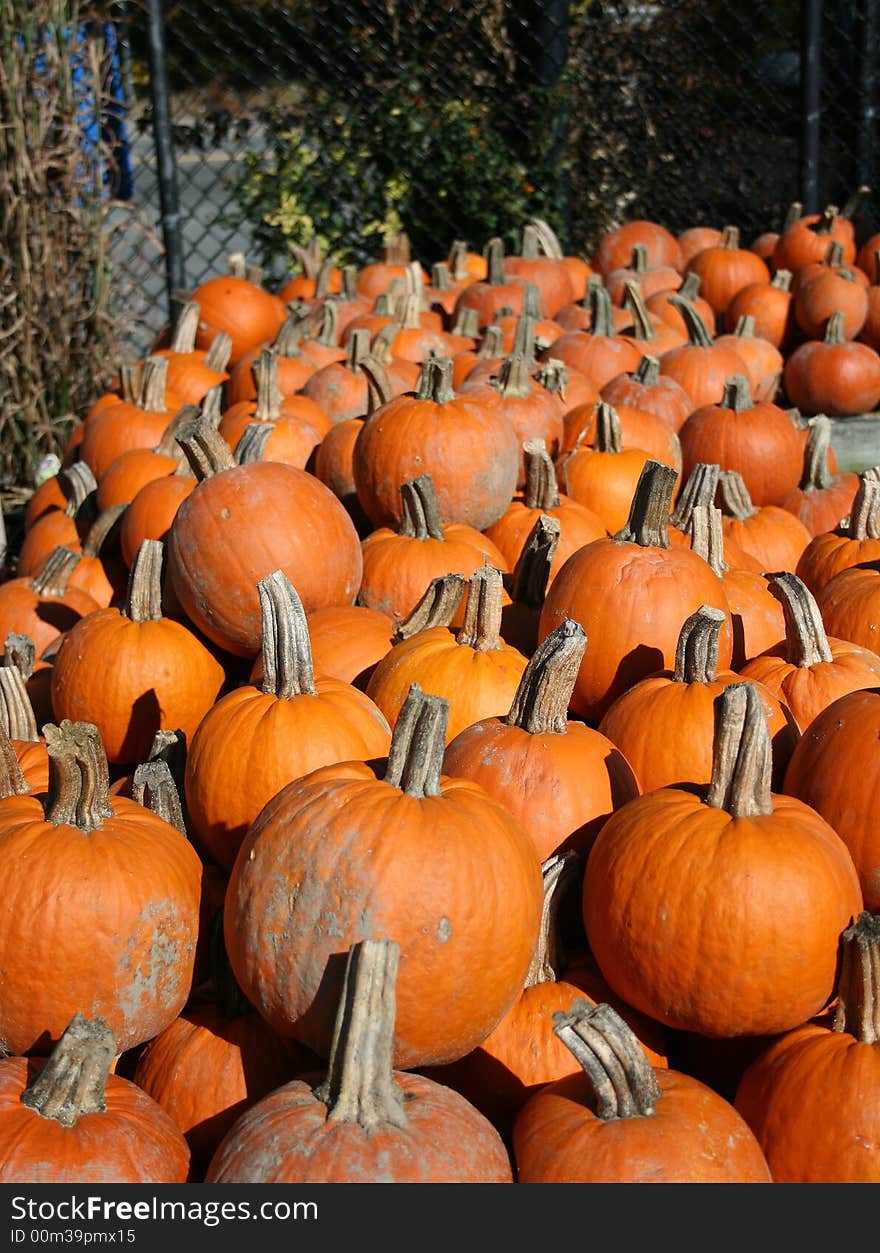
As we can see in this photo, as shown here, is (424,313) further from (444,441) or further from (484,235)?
(484,235)

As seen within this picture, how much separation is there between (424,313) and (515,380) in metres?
1.70

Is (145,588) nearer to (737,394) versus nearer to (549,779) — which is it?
(549,779)

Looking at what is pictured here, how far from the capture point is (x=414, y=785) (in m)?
1.79

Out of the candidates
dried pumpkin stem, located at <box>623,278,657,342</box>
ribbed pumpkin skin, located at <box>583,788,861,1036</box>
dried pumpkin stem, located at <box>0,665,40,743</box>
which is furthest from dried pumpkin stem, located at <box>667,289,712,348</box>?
ribbed pumpkin skin, located at <box>583,788,861,1036</box>

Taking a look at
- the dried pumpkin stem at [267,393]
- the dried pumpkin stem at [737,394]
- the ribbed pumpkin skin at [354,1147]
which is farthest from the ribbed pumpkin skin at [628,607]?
the dried pumpkin stem at [737,394]

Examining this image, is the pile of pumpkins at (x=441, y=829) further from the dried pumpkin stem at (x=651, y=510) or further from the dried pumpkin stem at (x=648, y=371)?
the dried pumpkin stem at (x=648, y=371)

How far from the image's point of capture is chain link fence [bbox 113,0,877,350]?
8.27m

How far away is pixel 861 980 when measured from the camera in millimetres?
1736

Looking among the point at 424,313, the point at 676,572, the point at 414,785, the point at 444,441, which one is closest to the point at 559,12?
the point at 424,313

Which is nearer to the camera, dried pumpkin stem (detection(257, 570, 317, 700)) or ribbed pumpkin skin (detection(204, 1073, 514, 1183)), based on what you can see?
ribbed pumpkin skin (detection(204, 1073, 514, 1183))

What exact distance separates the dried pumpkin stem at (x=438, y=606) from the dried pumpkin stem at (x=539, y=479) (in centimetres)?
70

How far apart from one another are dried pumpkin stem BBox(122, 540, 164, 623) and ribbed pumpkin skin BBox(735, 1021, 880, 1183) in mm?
1695

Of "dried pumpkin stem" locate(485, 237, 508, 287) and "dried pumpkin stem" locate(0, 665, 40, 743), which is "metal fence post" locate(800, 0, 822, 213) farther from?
"dried pumpkin stem" locate(0, 665, 40, 743)

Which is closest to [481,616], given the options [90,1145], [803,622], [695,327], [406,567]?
[406,567]
